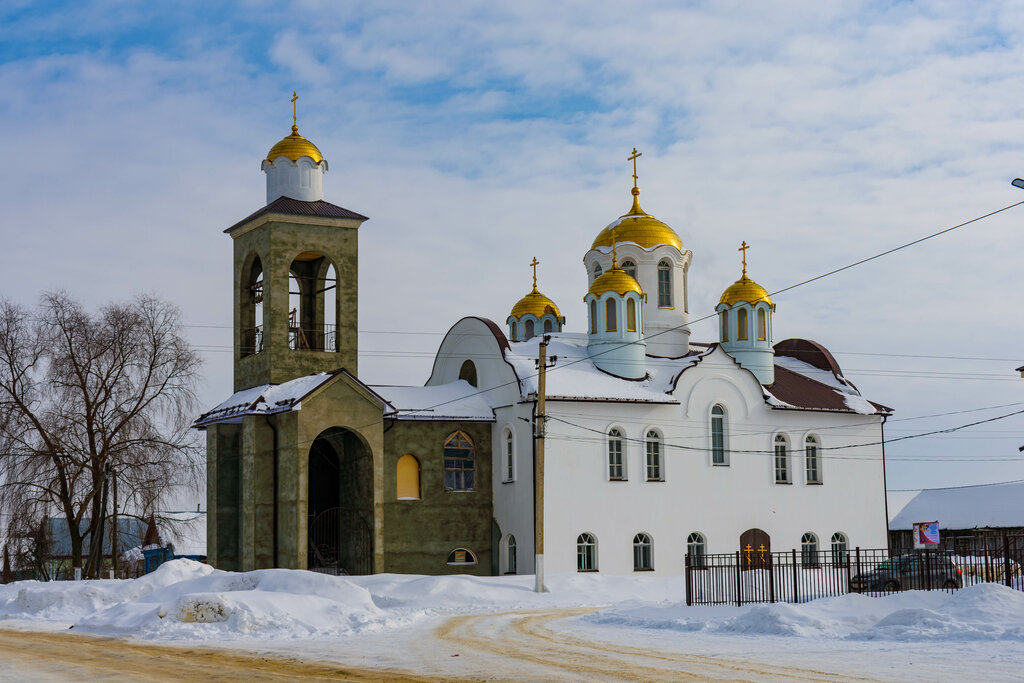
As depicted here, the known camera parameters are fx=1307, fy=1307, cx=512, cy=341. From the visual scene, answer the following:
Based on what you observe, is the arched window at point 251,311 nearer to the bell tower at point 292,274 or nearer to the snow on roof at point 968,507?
the bell tower at point 292,274

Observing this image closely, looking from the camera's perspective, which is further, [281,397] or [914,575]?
[281,397]

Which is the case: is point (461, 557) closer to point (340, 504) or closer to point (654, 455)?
point (340, 504)

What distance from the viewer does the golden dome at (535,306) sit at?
49938 mm

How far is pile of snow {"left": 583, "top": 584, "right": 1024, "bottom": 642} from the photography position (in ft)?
56.4

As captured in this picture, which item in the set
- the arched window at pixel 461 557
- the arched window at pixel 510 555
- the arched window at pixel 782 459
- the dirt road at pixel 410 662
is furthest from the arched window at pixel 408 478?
the dirt road at pixel 410 662

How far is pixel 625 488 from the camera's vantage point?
3834cm

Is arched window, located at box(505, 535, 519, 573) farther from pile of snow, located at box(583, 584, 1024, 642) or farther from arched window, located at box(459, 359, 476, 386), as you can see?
pile of snow, located at box(583, 584, 1024, 642)

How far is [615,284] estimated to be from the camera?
1626 inches

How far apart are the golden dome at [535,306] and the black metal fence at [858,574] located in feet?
81.4

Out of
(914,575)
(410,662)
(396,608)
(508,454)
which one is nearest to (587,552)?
(508,454)

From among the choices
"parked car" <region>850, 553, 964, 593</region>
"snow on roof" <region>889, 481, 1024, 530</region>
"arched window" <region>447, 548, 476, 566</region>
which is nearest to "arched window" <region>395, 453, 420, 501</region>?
"arched window" <region>447, 548, 476, 566</region>

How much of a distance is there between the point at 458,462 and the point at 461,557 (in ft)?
9.13

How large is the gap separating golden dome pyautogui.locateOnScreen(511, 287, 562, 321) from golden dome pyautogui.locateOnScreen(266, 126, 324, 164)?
1386 cm

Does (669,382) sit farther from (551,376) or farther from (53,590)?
(53,590)
